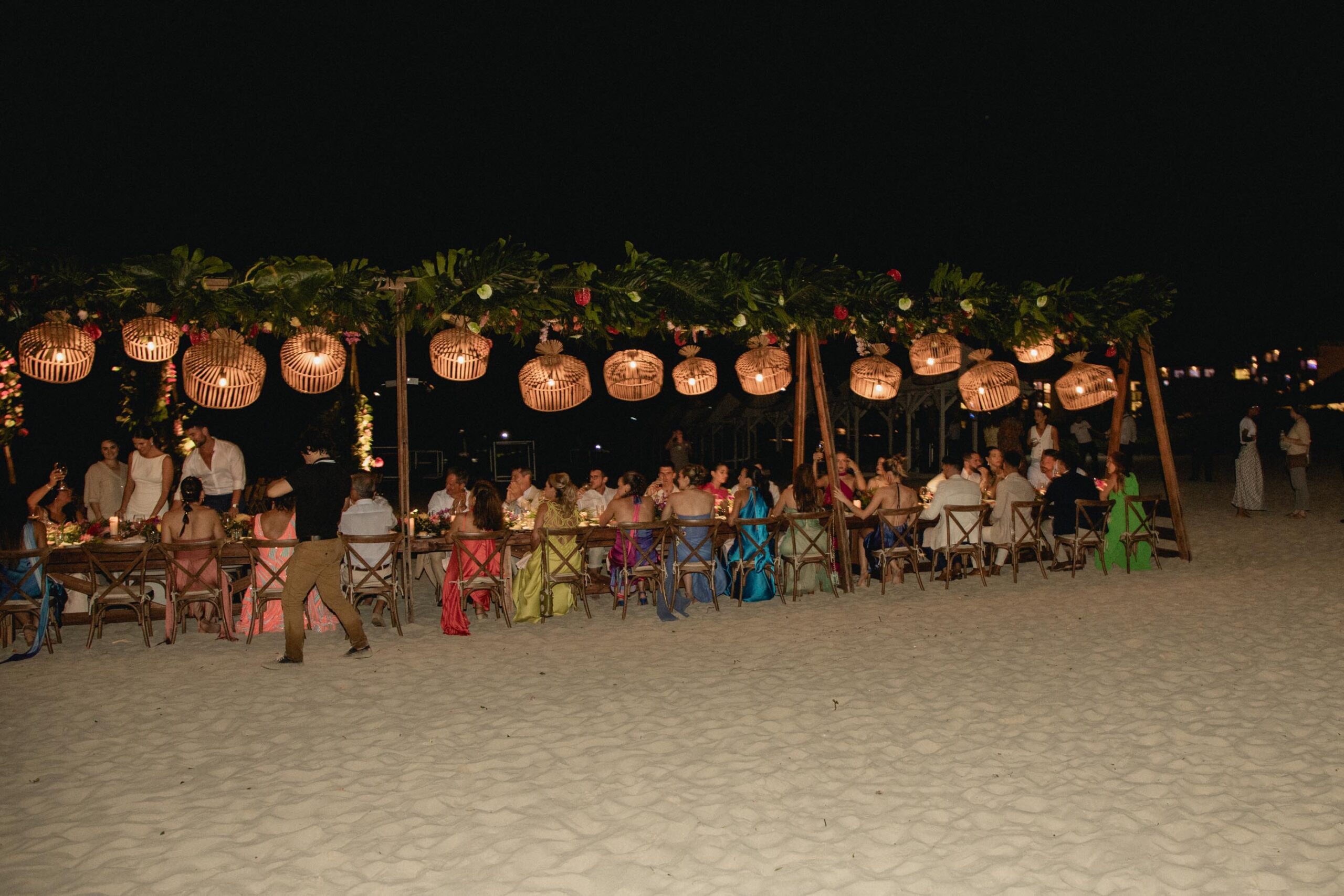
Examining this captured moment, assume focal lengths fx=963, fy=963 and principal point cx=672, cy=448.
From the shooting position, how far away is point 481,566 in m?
7.61

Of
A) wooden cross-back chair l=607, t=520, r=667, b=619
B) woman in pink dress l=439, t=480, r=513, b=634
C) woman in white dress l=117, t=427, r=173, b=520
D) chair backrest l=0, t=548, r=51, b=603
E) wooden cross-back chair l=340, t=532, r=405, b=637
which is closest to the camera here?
chair backrest l=0, t=548, r=51, b=603

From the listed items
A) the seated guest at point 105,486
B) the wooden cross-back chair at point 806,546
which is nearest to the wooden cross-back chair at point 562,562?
the wooden cross-back chair at point 806,546

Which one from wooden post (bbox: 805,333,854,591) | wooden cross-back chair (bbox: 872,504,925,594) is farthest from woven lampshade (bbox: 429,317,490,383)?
wooden cross-back chair (bbox: 872,504,925,594)

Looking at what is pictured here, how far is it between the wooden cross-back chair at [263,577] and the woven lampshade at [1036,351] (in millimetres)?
7013

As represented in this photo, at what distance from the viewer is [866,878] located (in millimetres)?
3322

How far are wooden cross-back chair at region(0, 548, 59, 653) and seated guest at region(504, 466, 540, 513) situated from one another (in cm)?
373

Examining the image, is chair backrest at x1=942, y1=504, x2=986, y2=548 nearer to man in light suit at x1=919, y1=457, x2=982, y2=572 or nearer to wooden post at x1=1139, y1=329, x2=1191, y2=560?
man in light suit at x1=919, y1=457, x2=982, y2=572

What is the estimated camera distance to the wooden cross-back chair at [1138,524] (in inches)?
372

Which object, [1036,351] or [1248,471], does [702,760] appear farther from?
[1248,471]

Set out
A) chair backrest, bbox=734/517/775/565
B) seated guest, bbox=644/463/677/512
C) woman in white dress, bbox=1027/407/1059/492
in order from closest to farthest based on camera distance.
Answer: chair backrest, bbox=734/517/775/565, seated guest, bbox=644/463/677/512, woman in white dress, bbox=1027/407/1059/492

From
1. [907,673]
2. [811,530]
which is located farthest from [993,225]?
[907,673]

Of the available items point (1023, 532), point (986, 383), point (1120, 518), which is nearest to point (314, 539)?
point (986, 383)

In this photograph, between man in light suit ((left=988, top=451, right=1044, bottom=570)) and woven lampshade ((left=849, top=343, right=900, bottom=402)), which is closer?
woven lampshade ((left=849, top=343, right=900, bottom=402))

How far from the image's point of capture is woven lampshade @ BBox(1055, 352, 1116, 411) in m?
9.60
